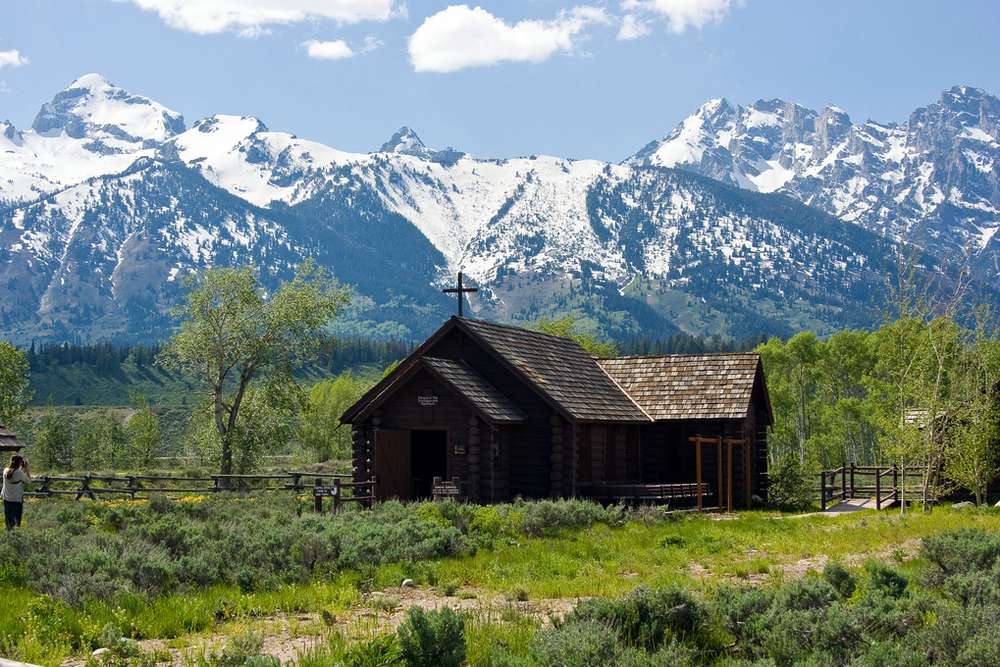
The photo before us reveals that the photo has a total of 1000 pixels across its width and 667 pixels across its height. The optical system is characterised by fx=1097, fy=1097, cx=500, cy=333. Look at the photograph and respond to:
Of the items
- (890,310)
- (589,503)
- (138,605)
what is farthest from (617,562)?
(890,310)

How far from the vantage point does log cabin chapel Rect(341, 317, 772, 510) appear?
109 feet

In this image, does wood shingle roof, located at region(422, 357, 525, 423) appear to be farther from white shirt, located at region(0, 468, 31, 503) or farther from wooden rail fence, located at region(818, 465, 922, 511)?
white shirt, located at region(0, 468, 31, 503)

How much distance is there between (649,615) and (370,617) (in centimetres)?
402

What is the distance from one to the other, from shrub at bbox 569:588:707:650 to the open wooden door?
21651 millimetres

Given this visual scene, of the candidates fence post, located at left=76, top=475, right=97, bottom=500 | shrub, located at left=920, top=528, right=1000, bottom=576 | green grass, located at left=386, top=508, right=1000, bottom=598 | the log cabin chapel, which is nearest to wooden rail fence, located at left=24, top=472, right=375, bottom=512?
fence post, located at left=76, top=475, right=97, bottom=500

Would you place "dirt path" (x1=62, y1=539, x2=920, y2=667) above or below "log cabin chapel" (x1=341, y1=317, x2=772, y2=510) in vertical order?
below

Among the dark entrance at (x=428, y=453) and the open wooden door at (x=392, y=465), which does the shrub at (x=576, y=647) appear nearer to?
the open wooden door at (x=392, y=465)

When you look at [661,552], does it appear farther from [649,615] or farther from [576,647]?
[576,647]

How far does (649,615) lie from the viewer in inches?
478

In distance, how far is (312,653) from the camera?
11.7 m

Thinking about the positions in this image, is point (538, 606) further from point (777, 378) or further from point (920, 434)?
point (777, 378)

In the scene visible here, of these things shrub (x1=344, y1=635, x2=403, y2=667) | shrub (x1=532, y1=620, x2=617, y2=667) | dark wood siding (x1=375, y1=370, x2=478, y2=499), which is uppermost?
dark wood siding (x1=375, y1=370, x2=478, y2=499)

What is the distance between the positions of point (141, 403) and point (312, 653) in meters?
88.9

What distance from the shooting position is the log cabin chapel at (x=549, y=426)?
33219 mm
